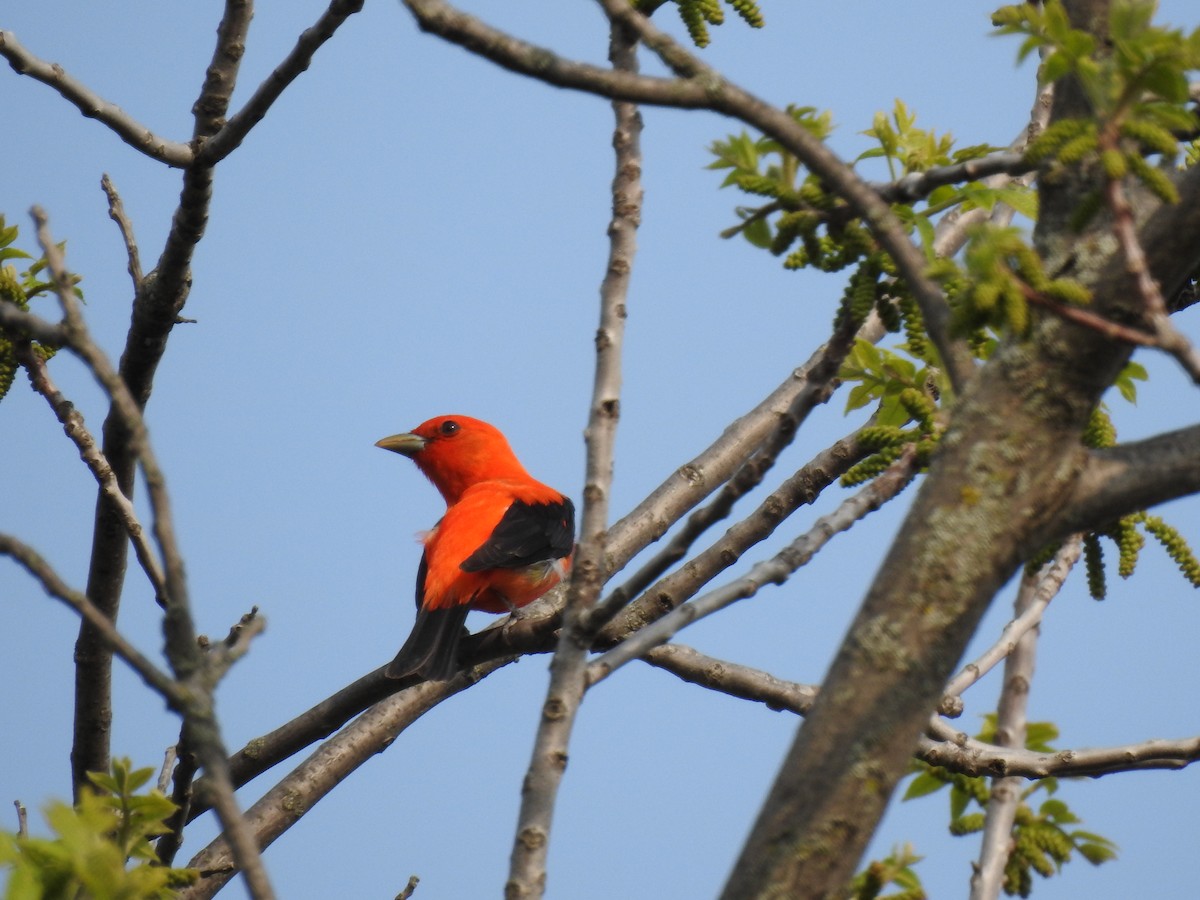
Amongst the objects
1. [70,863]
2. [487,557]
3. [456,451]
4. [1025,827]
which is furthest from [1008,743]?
[456,451]

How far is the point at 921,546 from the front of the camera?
2.08 metres

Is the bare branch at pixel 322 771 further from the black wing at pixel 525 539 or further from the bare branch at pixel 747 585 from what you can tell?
the bare branch at pixel 747 585

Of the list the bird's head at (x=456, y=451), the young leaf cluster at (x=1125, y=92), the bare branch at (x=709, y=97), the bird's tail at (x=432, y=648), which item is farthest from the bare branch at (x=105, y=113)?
the bird's head at (x=456, y=451)

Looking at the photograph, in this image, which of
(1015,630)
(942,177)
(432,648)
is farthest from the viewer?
(432,648)

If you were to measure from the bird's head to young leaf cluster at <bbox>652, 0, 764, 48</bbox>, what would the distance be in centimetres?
566

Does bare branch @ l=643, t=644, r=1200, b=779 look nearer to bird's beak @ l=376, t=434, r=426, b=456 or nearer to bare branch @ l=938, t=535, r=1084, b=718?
bare branch @ l=938, t=535, r=1084, b=718

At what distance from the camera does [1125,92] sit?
2080 millimetres

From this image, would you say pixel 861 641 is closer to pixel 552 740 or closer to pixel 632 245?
pixel 552 740

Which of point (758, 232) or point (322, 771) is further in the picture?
point (322, 771)

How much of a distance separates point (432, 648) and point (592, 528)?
2641 mm

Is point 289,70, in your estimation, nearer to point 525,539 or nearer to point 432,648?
point 432,648

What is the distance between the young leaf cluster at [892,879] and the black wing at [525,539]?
9.05 ft

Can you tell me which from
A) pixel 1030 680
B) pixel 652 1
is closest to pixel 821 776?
pixel 652 1

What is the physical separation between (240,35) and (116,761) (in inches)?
101
